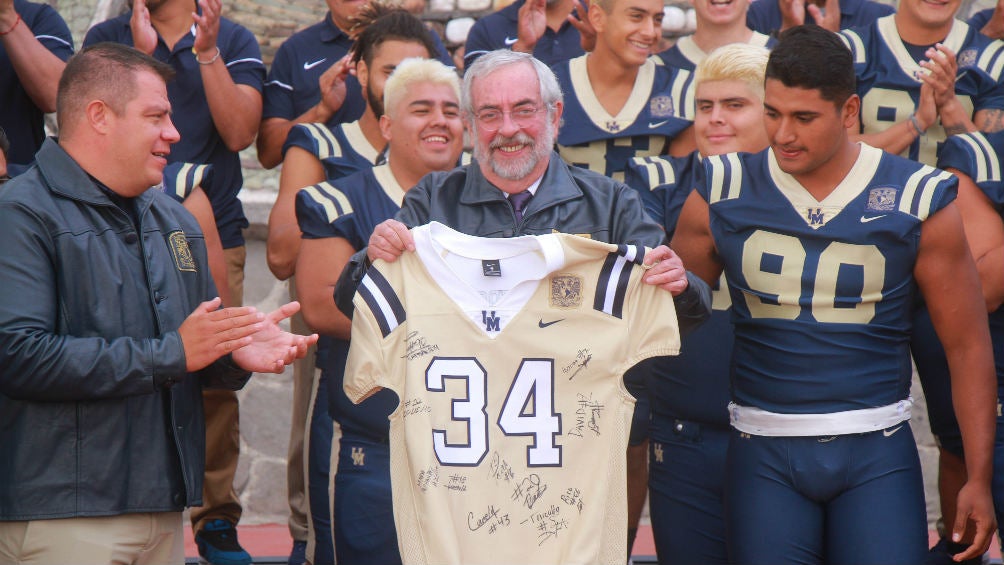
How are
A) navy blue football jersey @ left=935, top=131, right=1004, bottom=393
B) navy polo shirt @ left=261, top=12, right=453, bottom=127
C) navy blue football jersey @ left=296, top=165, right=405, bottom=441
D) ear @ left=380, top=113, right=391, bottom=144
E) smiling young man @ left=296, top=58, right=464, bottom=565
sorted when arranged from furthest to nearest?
navy polo shirt @ left=261, top=12, right=453, bottom=127 → ear @ left=380, top=113, right=391, bottom=144 → navy blue football jersey @ left=935, top=131, right=1004, bottom=393 → navy blue football jersey @ left=296, top=165, right=405, bottom=441 → smiling young man @ left=296, top=58, right=464, bottom=565

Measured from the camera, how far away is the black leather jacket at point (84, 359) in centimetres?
306

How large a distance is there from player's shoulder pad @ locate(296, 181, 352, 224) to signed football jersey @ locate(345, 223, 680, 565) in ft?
2.50

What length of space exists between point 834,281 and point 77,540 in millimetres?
2172

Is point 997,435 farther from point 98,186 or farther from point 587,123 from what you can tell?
point 98,186

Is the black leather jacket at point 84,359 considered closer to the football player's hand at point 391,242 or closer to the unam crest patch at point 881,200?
the football player's hand at point 391,242

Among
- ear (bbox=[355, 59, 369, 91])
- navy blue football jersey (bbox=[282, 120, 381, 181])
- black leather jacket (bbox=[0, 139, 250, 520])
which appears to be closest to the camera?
black leather jacket (bbox=[0, 139, 250, 520])

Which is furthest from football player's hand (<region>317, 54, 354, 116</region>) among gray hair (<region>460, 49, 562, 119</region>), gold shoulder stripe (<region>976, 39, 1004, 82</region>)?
gold shoulder stripe (<region>976, 39, 1004, 82</region>)

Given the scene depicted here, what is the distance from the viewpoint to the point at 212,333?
3188 millimetres

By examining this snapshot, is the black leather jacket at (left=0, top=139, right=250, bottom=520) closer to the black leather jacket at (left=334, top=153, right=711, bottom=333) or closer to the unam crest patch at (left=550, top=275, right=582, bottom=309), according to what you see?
the black leather jacket at (left=334, top=153, right=711, bottom=333)

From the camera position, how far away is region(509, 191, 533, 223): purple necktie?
3.56 meters

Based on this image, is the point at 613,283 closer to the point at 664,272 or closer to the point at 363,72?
the point at 664,272

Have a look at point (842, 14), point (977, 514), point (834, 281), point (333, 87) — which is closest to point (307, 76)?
point (333, 87)

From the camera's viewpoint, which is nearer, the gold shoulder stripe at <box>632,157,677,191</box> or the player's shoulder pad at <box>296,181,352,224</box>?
the player's shoulder pad at <box>296,181,352,224</box>

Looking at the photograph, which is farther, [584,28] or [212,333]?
[584,28]
